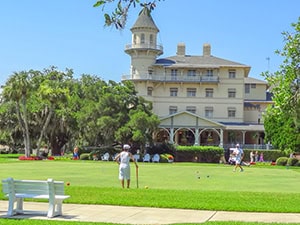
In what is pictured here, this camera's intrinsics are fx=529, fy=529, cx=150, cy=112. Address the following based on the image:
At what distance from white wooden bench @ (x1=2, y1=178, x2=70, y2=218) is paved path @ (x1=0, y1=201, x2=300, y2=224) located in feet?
0.82

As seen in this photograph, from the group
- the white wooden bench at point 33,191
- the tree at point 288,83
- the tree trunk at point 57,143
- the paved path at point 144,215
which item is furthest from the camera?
the tree trunk at point 57,143

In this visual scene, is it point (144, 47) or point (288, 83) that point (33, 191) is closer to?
A: point (288, 83)

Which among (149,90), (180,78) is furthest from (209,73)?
(149,90)

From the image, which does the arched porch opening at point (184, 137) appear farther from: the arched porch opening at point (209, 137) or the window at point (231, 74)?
the window at point (231, 74)

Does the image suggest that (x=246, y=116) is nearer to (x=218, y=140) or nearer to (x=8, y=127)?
(x=218, y=140)

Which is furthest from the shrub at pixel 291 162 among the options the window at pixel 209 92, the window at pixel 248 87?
the window at pixel 248 87

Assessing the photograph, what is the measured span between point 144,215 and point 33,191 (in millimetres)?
2550

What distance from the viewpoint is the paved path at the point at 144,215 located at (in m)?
11.3

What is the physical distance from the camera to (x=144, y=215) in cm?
1200

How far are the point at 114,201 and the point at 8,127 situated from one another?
51.9 metres

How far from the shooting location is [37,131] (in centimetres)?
6312

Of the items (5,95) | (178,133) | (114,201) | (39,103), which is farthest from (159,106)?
(114,201)

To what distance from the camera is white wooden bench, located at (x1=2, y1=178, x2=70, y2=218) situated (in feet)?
37.8

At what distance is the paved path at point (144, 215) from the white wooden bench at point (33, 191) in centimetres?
25
